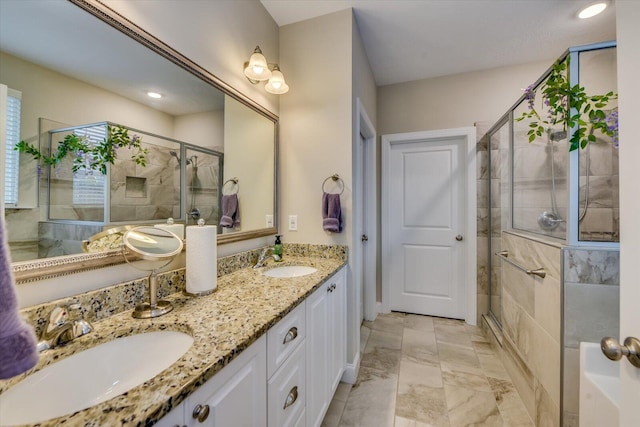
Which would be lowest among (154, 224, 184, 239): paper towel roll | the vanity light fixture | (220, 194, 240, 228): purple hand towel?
(154, 224, 184, 239): paper towel roll

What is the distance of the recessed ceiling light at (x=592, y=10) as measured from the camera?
183 centimetres

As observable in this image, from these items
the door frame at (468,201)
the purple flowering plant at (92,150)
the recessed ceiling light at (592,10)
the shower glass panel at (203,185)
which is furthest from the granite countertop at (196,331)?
the recessed ceiling light at (592,10)

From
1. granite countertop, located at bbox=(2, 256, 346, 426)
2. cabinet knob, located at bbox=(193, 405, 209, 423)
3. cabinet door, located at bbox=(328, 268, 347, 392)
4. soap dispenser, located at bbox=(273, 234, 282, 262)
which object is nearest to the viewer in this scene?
granite countertop, located at bbox=(2, 256, 346, 426)

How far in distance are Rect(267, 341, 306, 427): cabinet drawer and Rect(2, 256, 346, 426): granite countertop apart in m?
0.22

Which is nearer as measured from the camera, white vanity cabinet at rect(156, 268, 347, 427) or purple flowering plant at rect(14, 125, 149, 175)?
white vanity cabinet at rect(156, 268, 347, 427)

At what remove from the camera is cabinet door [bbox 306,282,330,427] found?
48.7 inches

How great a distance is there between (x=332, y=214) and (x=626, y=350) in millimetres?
1390

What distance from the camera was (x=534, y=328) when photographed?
1.57 metres

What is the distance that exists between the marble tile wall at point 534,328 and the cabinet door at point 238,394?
1.43m

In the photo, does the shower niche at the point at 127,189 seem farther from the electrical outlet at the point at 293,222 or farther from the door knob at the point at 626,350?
the door knob at the point at 626,350

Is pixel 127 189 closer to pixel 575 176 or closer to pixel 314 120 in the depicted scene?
pixel 314 120

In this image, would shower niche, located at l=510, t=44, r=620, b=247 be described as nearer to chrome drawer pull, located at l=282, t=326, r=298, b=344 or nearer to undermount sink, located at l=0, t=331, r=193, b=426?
chrome drawer pull, located at l=282, t=326, r=298, b=344

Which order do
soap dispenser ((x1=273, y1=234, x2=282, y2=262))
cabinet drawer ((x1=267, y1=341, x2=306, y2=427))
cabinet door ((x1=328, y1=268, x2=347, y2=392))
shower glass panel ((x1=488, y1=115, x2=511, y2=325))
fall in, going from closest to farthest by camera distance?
cabinet drawer ((x1=267, y1=341, x2=306, y2=427)) → cabinet door ((x1=328, y1=268, x2=347, y2=392)) → soap dispenser ((x1=273, y1=234, x2=282, y2=262)) → shower glass panel ((x1=488, y1=115, x2=511, y2=325))

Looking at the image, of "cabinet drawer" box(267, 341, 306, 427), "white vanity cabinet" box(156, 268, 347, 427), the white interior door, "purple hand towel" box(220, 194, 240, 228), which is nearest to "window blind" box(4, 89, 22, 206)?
"white vanity cabinet" box(156, 268, 347, 427)
